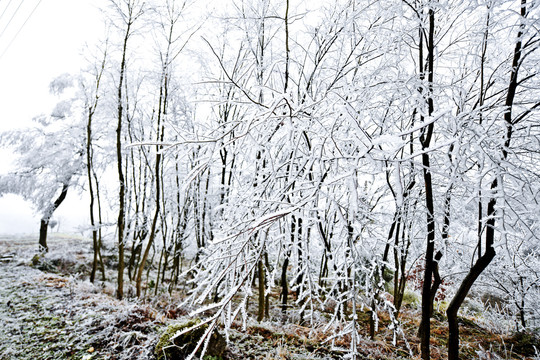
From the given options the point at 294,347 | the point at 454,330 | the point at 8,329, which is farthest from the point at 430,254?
the point at 8,329

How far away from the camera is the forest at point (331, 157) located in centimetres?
151

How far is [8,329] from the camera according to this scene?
14.2 feet

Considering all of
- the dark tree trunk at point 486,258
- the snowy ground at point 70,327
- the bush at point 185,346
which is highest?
the dark tree trunk at point 486,258

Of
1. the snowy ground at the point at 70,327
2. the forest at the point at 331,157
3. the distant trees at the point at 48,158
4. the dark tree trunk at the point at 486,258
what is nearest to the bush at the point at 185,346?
the forest at the point at 331,157

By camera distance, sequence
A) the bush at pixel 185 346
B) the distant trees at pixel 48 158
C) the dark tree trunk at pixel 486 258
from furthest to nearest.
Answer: the distant trees at pixel 48 158 < the bush at pixel 185 346 < the dark tree trunk at pixel 486 258

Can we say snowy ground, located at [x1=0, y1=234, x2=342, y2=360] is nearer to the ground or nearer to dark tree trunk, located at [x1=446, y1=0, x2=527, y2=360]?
the ground

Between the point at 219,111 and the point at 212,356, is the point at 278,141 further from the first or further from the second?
the point at 219,111

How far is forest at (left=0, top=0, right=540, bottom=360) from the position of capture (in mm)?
1508

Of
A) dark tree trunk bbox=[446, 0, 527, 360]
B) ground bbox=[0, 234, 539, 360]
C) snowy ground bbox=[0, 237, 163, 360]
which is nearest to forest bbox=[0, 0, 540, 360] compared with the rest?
dark tree trunk bbox=[446, 0, 527, 360]

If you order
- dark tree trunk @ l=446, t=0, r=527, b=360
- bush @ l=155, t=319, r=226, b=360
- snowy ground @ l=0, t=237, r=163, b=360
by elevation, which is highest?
dark tree trunk @ l=446, t=0, r=527, b=360

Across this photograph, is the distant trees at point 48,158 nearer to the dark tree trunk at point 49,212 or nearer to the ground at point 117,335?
the dark tree trunk at point 49,212

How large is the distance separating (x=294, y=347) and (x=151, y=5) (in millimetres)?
6373

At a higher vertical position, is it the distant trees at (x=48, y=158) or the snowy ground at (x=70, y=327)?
the distant trees at (x=48, y=158)

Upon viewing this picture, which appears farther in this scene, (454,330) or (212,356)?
(212,356)
